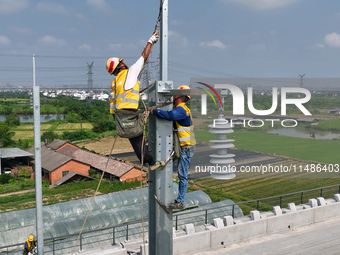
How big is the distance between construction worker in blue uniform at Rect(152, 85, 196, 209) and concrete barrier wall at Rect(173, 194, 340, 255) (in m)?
6.89

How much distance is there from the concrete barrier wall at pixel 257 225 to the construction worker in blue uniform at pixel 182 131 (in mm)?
6894

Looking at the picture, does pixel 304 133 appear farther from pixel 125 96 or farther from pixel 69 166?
pixel 69 166

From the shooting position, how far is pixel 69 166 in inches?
1706

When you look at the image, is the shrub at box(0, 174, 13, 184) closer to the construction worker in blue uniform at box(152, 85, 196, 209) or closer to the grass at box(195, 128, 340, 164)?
the grass at box(195, 128, 340, 164)

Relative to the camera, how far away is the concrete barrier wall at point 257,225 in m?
13.6

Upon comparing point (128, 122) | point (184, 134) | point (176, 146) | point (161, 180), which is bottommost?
point (161, 180)

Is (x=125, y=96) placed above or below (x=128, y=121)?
above

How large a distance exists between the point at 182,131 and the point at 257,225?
31.4 ft

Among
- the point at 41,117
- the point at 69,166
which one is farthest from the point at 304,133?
the point at 41,117

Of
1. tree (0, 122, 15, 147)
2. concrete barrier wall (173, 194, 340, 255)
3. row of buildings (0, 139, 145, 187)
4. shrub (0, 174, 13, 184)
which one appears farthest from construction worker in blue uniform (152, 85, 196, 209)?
tree (0, 122, 15, 147)

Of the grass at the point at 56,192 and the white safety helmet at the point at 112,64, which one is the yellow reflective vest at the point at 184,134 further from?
the grass at the point at 56,192

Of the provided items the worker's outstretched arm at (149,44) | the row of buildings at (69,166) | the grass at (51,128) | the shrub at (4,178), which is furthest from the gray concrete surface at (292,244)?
the grass at (51,128)

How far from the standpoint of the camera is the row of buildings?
1656 inches

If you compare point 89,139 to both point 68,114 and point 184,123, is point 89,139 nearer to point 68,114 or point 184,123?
point 68,114
